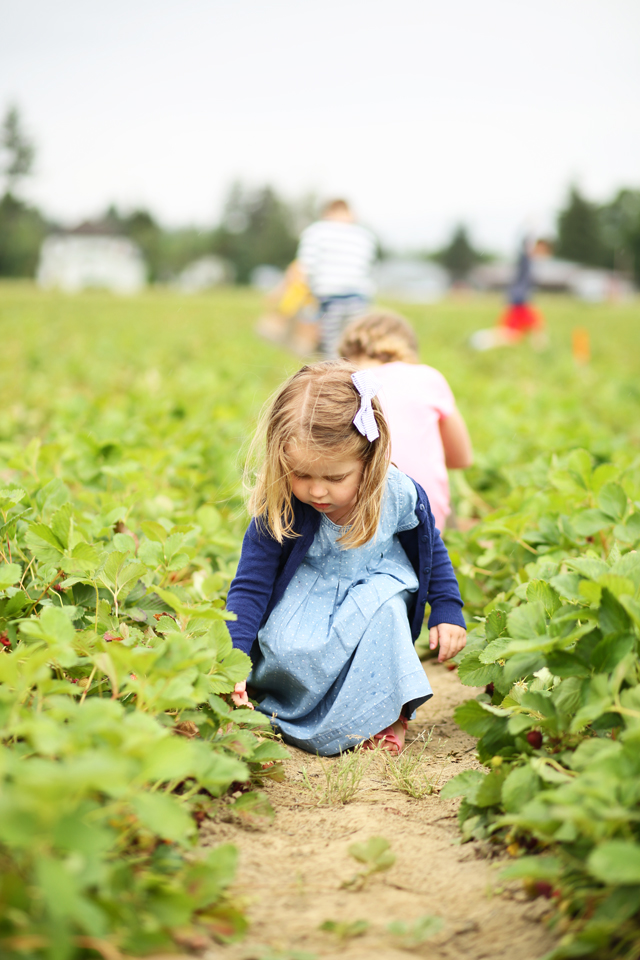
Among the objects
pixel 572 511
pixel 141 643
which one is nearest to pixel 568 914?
pixel 141 643

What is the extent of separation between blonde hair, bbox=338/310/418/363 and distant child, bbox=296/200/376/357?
3700 millimetres

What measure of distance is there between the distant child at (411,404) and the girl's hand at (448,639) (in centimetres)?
67

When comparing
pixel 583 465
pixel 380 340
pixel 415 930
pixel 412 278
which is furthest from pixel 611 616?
pixel 412 278

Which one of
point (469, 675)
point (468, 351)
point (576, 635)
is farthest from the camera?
point (468, 351)

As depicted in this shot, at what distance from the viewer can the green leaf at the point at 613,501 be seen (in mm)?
2320

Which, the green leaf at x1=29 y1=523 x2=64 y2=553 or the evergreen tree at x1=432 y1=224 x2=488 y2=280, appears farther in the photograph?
the evergreen tree at x1=432 y1=224 x2=488 y2=280

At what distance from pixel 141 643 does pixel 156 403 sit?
121 inches

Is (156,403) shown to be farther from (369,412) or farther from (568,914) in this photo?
(568,914)

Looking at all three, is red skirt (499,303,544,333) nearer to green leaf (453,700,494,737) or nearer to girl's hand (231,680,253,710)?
girl's hand (231,680,253,710)

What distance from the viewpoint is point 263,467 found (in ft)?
7.09

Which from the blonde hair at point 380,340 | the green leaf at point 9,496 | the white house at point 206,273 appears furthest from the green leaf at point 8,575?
the white house at point 206,273

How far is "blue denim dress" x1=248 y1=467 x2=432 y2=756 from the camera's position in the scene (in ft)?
7.20

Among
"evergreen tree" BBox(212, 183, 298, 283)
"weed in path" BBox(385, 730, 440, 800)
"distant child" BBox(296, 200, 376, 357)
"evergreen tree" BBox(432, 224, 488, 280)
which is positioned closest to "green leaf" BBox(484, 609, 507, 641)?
"weed in path" BBox(385, 730, 440, 800)

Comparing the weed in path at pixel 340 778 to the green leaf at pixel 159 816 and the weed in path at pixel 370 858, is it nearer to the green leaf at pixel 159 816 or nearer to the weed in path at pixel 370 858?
the weed in path at pixel 370 858
